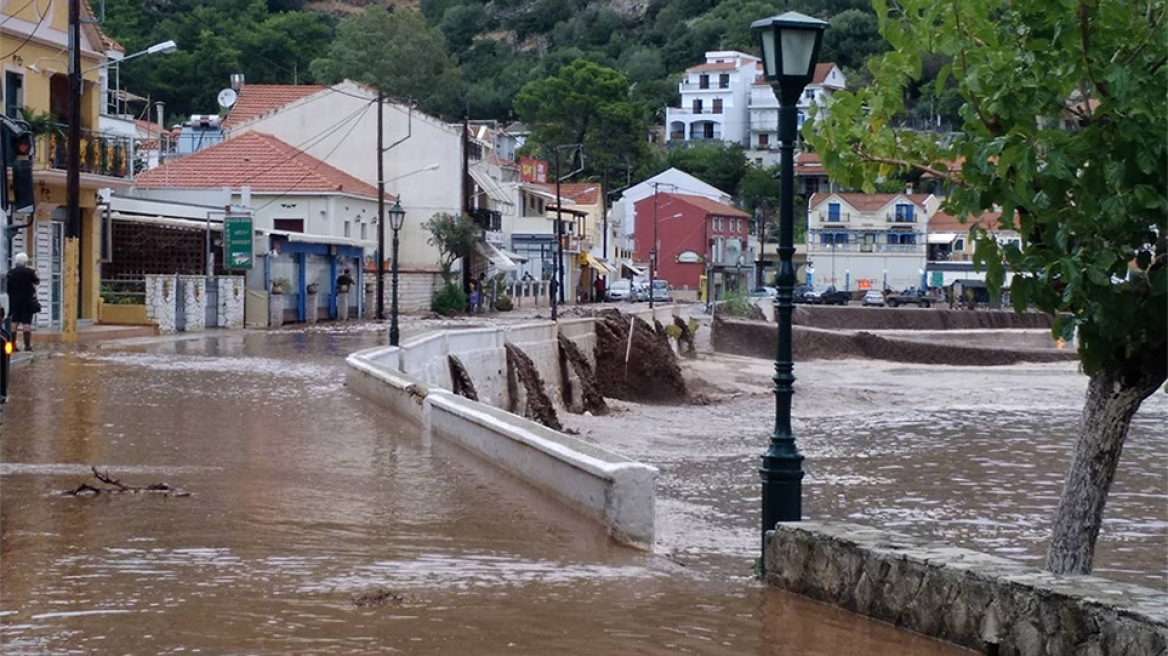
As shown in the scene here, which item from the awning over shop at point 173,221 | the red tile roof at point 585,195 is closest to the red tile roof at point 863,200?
the red tile roof at point 585,195

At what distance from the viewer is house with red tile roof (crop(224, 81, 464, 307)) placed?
222 ft

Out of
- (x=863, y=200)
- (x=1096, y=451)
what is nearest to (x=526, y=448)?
(x=1096, y=451)

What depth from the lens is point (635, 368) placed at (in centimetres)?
4388

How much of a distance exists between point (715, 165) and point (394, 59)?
31.6 m

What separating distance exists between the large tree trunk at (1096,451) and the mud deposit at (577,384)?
1122 inches

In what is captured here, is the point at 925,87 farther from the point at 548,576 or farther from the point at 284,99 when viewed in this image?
the point at 284,99

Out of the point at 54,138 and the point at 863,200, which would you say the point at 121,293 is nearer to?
the point at 54,138

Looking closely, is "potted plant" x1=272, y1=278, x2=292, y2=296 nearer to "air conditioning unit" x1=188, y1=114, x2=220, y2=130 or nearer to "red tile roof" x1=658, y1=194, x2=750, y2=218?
"air conditioning unit" x1=188, y1=114, x2=220, y2=130

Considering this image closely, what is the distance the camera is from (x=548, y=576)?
10.0 meters

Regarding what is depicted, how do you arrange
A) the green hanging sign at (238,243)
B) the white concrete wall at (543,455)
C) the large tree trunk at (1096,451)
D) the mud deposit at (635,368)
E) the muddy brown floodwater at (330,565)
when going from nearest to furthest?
1. the muddy brown floodwater at (330,565)
2. the large tree trunk at (1096,451)
3. the white concrete wall at (543,455)
4. the green hanging sign at (238,243)
5. the mud deposit at (635,368)

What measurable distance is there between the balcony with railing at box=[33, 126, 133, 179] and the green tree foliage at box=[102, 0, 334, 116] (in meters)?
62.3

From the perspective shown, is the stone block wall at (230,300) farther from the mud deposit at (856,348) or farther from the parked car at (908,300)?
the parked car at (908,300)

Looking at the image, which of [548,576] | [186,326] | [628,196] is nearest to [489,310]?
[186,326]

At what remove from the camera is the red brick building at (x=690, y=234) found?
349ft
